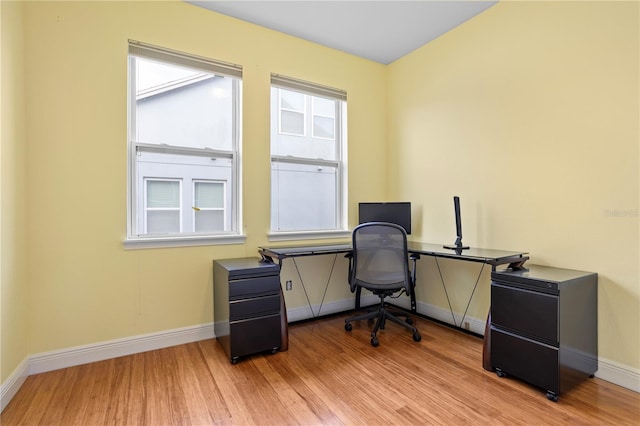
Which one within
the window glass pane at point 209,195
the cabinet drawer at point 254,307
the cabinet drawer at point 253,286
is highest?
the window glass pane at point 209,195

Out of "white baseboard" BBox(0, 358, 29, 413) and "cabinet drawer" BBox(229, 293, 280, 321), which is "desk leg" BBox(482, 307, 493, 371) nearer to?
"cabinet drawer" BBox(229, 293, 280, 321)

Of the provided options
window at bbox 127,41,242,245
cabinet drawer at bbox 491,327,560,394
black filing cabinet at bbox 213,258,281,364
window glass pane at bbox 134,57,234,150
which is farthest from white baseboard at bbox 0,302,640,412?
window glass pane at bbox 134,57,234,150

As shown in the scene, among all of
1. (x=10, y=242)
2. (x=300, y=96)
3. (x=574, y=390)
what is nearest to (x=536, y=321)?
(x=574, y=390)

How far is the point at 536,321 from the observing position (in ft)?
6.50

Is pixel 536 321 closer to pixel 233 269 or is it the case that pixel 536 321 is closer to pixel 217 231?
pixel 233 269

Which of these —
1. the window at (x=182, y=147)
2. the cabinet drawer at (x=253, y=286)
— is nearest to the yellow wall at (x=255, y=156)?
the window at (x=182, y=147)

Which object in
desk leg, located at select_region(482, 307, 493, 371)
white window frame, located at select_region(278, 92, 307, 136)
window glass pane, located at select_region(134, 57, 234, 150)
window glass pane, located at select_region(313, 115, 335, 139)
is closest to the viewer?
desk leg, located at select_region(482, 307, 493, 371)

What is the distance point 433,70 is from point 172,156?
275 centimetres

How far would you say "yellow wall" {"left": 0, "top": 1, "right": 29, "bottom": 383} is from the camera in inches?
74.0

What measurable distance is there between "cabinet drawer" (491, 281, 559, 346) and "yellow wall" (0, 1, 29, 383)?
3115 mm

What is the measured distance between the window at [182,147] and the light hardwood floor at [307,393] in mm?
1018

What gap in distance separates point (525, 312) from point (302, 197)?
2.22m

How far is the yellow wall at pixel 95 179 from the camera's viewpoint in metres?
2.25

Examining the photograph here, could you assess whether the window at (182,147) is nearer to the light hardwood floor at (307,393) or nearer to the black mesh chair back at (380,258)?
the light hardwood floor at (307,393)
